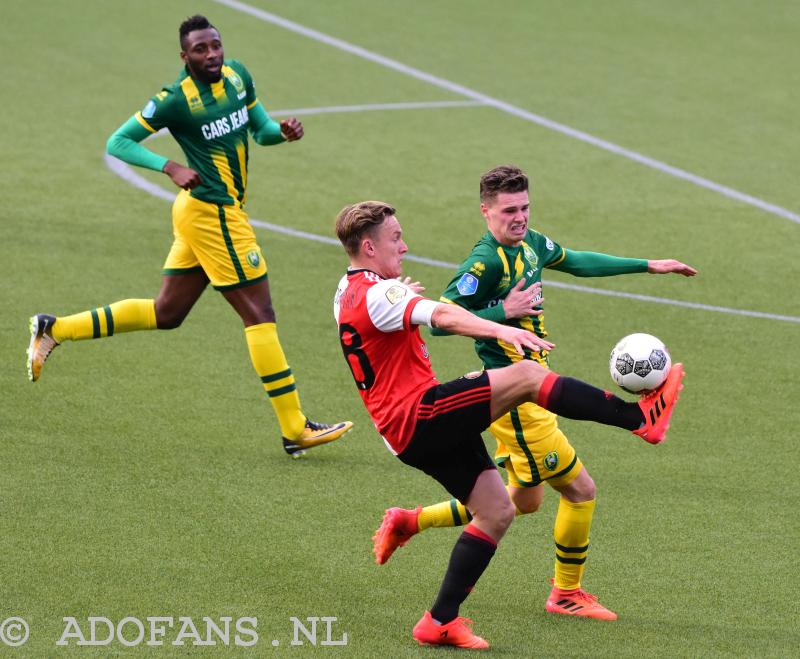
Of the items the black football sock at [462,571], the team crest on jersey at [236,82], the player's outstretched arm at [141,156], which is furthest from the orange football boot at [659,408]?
the team crest on jersey at [236,82]

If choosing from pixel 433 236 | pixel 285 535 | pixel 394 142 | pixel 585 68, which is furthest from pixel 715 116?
pixel 285 535

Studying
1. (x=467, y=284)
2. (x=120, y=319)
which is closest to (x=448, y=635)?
(x=467, y=284)

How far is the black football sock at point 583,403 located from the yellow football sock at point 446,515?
103 cm

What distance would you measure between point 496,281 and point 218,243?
280cm

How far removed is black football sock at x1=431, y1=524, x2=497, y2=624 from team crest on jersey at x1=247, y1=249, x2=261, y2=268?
3407 mm

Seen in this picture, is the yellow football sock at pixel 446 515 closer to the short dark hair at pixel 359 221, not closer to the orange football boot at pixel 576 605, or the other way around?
the orange football boot at pixel 576 605

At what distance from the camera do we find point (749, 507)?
27.1 ft

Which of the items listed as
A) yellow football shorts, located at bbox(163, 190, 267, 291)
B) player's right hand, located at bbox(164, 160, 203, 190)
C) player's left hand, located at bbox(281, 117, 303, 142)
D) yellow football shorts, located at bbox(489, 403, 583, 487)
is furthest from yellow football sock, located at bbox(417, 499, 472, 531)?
player's left hand, located at bbox(281, 117, 303, 142)

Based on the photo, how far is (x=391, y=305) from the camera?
6.15 meters

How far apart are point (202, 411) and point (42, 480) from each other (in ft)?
5.36

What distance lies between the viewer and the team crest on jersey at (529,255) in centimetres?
717

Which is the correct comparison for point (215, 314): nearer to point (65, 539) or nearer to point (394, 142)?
point (65, 539)

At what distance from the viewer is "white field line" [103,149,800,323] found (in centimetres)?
1222

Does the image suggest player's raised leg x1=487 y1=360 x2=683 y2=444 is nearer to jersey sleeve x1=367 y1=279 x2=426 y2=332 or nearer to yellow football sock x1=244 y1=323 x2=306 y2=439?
jersey sleeve x1=367 y1=279 x2=426 y2=332
